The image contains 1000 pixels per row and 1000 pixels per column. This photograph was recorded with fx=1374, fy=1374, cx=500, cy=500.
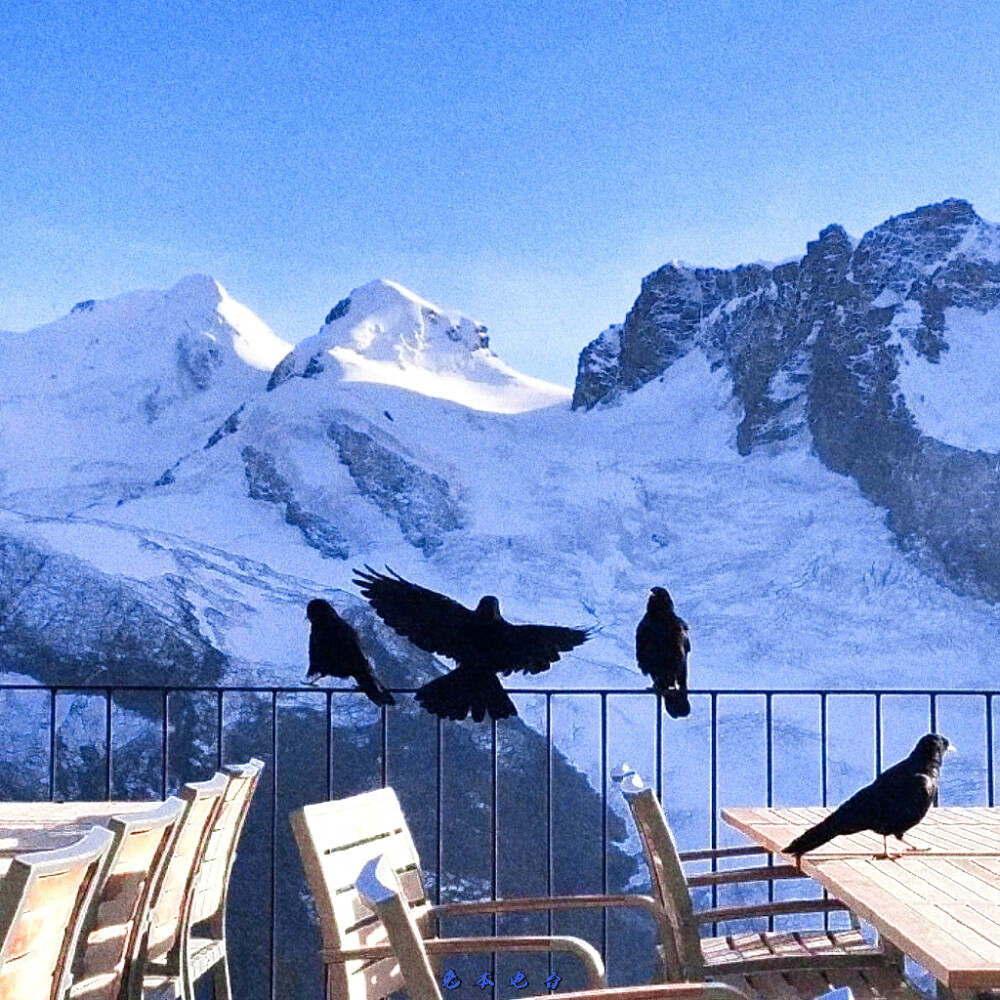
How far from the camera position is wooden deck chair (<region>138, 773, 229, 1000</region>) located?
213cm

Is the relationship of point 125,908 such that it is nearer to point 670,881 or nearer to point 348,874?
point 348,874

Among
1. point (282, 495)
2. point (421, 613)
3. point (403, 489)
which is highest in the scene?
point (403, 489)

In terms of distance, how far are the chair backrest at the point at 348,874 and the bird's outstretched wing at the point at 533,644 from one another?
1.45 m

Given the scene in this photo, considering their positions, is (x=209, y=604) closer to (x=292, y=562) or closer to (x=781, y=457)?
(x=292, y=562)

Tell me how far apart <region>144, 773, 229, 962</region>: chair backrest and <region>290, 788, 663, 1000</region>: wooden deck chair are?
7.9 inches

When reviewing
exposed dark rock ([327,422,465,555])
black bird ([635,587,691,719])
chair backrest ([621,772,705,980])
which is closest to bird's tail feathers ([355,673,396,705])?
black bird ([635,587,691,719])

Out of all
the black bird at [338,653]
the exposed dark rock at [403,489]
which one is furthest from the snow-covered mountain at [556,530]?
the black bird at [338,653]

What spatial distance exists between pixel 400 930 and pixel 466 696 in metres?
2.38

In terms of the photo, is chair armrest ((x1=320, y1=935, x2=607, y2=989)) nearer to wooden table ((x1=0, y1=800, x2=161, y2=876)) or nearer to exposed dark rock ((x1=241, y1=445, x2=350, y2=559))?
wooden table ((x1=0, y1=800, x2=161, y2=876))

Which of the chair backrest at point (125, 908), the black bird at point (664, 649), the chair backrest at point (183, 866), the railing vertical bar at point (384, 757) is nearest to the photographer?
the chair backrest at point (125, 908)

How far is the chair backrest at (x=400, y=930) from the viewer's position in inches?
56.3

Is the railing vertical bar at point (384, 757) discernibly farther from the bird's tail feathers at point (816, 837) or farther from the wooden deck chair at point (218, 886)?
the bird's tail feathers at point (816, 837)

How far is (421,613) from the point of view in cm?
398

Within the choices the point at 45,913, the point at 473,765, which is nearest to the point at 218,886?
the point at 45,913
